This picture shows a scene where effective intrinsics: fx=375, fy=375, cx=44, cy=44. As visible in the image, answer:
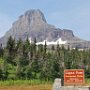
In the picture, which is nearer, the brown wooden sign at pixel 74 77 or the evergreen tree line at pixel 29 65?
the brown wooden sign at pixel 74 77

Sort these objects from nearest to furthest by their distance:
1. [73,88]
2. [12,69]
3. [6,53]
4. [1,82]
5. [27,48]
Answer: [73,88] < [1,82] < [12,69] < [6,53] < [27,48]

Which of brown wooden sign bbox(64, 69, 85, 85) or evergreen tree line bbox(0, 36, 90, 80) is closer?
brown wooden sign bbox(64, 69, 85, 85)

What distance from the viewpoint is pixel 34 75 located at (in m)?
110

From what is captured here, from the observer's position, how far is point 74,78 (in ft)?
98.2

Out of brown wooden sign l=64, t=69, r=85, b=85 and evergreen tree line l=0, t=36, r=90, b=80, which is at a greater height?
evergreen tree line l=0, t=36, r=90, b=80

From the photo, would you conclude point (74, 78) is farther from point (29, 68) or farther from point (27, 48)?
point (27, 48)

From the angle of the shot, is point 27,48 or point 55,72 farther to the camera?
point 27,48

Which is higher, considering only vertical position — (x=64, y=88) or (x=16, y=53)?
(x=16, y=53)

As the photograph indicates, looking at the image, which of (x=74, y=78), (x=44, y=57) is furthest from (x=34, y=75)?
(x=74, y=78)

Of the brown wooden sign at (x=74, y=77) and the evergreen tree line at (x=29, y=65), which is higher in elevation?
the evergreen tree line at (x=29, y=65)

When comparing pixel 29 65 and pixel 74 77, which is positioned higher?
pixel 29 65

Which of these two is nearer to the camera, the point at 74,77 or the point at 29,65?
the point at 74,77

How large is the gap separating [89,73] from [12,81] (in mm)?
41905

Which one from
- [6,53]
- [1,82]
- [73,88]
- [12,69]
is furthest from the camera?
[6,53]
